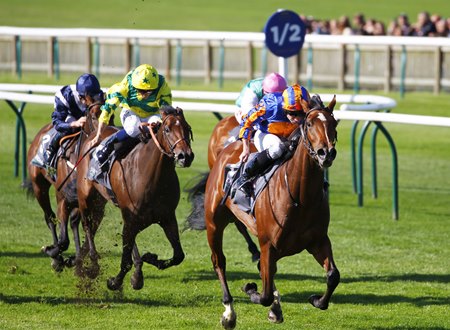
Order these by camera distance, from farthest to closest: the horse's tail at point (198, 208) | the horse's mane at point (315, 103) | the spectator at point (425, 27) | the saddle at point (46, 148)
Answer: the spectator at point (425, 27), the saddle at point (46, 148), the horse's tail at point (198, 208), the horse's mane at point (315, 103)

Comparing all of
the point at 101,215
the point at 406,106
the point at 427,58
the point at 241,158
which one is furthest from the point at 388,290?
the point at 427,58

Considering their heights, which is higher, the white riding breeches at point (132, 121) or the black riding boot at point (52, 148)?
the white riding breeches at point (132, 121)

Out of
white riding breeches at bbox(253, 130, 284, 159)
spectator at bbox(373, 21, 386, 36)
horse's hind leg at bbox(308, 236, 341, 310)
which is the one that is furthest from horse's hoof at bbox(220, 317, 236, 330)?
spectator at bbox(373, 21, 386, 36)

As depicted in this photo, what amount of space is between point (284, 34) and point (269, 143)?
432cm

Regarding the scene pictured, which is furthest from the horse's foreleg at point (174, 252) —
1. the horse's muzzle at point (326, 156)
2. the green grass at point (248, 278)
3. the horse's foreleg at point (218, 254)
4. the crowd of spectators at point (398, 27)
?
the crowd of spectators at point (398, 27)

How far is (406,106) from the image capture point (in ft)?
70.8

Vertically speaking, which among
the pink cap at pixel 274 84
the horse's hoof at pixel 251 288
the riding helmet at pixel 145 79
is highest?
the riding helmet at pixel 145 79

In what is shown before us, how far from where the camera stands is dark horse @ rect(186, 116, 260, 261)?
895 centimetres

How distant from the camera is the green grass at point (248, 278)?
777 centimetres

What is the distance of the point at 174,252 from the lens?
8.38 m

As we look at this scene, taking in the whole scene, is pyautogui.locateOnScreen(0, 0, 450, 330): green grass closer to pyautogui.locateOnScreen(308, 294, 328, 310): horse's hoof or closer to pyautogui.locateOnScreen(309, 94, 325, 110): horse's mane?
pyautogui.locateOnScreen(308, 294, 328, 310): horse's hoof

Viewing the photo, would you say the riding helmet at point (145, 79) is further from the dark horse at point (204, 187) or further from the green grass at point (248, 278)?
the green grass at point (248, 278)

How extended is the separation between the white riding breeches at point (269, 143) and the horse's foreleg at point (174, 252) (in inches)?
38.9

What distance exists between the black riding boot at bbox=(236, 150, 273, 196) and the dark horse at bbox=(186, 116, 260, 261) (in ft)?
1.68
